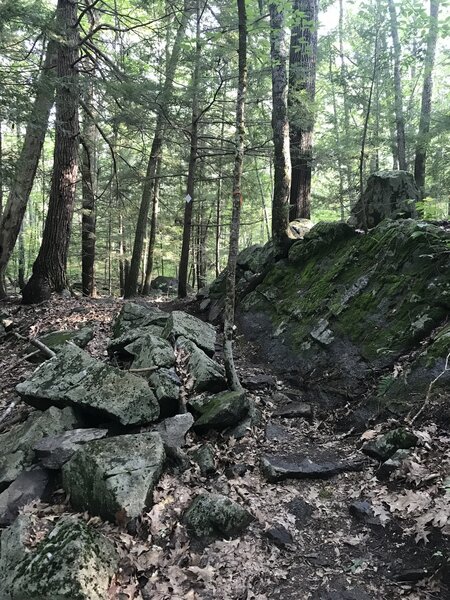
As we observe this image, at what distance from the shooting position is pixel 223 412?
5.70 metres

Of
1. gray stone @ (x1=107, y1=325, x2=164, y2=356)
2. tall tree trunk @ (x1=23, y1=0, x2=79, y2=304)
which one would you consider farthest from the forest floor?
tall tree trunk @ (x1=23, y1=0, x2=79, y2=304)

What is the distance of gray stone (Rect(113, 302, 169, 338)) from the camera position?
331 inches

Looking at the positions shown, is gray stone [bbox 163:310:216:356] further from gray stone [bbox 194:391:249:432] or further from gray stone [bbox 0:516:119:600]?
gray stone [bbox 0:516:119:600]

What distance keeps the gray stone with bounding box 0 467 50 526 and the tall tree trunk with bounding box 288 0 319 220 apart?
8.03 metres

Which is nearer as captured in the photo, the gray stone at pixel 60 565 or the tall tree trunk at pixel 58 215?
the gray stone at pixel 60 565

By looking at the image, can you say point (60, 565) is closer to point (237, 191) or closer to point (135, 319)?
point (237, 191)

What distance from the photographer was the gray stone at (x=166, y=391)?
5.84m

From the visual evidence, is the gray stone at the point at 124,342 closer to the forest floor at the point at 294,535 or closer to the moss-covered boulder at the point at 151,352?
the moss-covered boulder at the point at 151,352

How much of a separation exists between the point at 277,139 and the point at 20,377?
24.6 feet

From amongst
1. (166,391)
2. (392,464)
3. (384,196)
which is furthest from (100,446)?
(384,196)

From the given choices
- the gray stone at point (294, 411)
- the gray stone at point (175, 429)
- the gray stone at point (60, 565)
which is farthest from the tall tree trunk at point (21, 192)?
the gray stone at point (60, 565)

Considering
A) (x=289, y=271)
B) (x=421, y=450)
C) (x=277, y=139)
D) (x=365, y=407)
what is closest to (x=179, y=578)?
(x=421, y=450)

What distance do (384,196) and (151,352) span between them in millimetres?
6098

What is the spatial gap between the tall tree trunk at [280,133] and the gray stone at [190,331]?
3011 millimetres
